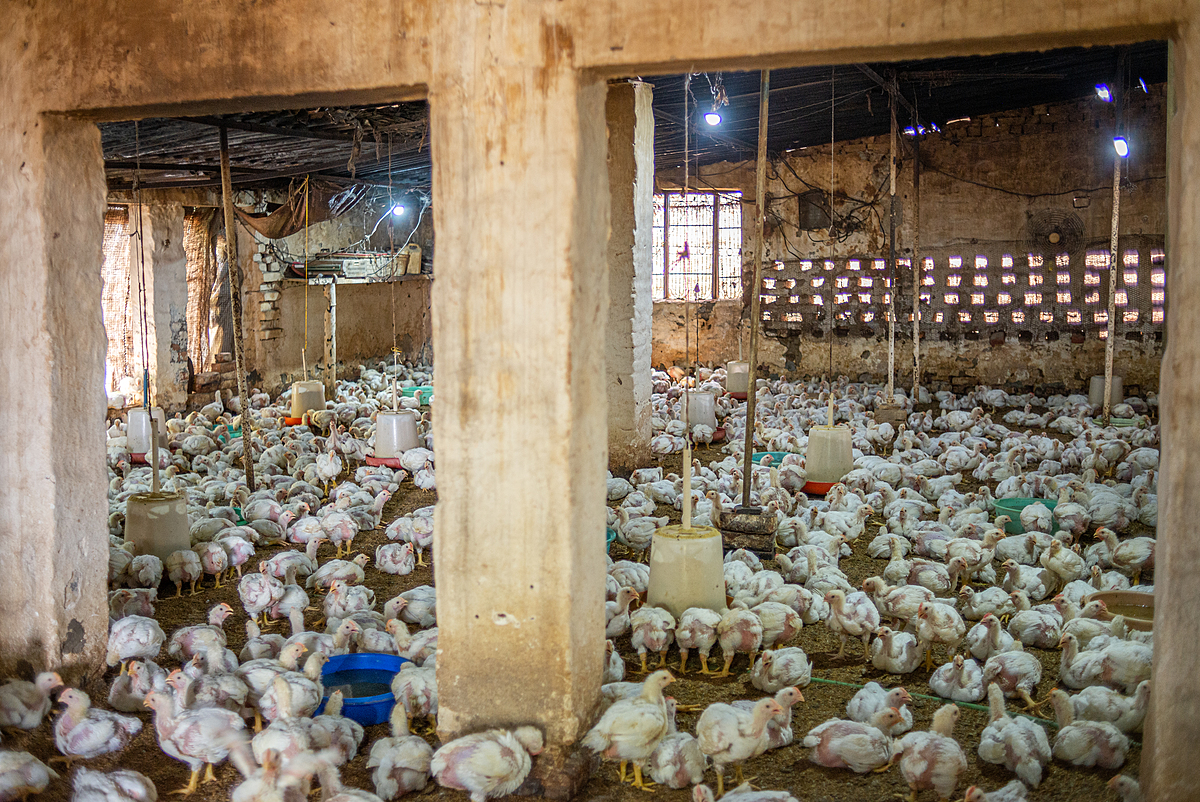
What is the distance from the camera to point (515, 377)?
3217mm

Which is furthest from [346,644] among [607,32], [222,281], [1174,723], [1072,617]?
[222,281]

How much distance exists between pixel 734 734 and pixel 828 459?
5245 mm

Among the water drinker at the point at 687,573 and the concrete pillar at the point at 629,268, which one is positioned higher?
the concrete pillar at the point at 629,268

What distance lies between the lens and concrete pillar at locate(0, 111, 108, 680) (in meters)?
3.92

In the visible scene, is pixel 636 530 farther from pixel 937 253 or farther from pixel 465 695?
pixel 937 253

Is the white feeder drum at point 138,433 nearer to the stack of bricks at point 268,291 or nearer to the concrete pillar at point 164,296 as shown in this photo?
the concrete pillar at point 164,296

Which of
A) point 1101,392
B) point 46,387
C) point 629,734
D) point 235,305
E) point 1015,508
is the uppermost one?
point 235,305

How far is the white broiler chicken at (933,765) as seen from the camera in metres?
3.33

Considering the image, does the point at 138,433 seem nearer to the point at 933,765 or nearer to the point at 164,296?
the point at 164,296

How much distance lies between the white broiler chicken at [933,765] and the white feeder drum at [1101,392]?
10.9m

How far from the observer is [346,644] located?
4.51m

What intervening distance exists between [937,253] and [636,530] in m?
11.0

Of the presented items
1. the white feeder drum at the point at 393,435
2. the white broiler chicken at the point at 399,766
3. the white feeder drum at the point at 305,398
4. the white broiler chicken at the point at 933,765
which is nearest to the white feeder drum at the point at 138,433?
the white feeder drum at the point at 305,398

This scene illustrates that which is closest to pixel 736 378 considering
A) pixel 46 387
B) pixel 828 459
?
pixel 828 459
